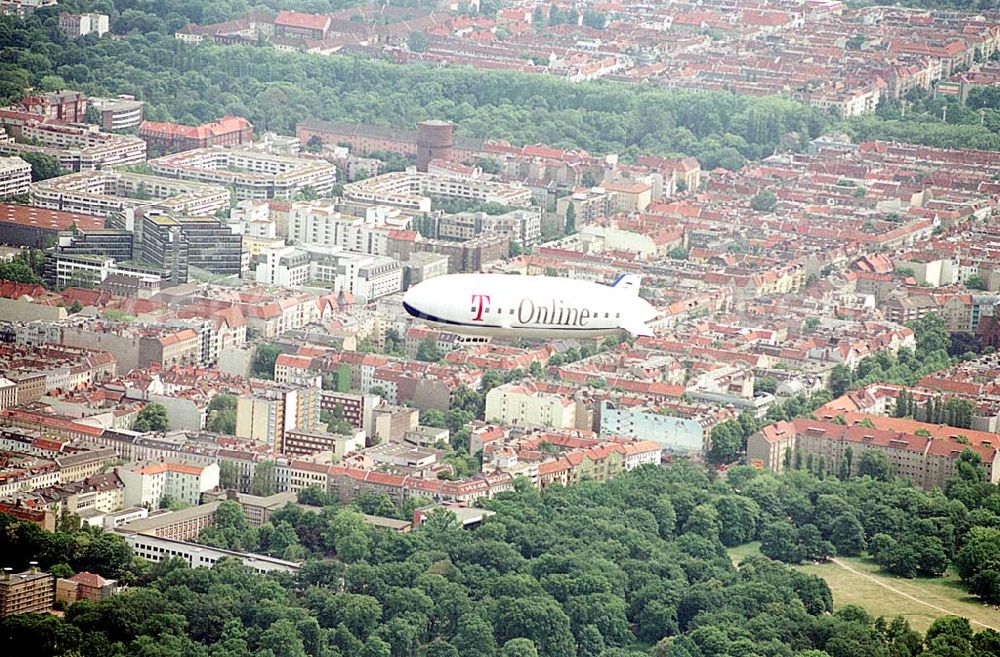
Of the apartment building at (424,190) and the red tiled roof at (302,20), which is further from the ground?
the red tiled roof at (302,20)

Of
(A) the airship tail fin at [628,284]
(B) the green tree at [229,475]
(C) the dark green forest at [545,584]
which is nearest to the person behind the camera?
(C) the dark green forest at [545,584]

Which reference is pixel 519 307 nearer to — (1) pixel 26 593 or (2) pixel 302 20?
(1) pixel 26 593

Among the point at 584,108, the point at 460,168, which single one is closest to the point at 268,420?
the point at 460,168

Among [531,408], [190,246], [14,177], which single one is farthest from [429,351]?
[14,177]

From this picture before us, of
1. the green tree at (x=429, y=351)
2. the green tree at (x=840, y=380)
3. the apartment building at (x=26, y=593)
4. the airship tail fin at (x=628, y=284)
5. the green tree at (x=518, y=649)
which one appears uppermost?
the airship tail fin at (x=628, y=284)

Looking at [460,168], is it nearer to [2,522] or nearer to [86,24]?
[86,24]

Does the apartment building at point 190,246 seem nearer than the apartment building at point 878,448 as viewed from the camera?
No

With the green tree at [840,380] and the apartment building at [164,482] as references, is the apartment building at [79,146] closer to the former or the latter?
the green tree at [840,380]

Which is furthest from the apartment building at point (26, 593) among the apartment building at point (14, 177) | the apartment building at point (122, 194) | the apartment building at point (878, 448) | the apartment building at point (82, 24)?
the apartment building at point (82, 24)
